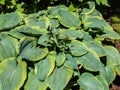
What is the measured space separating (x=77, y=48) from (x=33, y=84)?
56 cm

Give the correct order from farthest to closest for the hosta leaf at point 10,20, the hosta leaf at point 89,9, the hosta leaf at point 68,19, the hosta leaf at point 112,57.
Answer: the hosta leaf at point 89,9, the hosta leaf at point 112,57, the hosta leaf at point 68,19, the hosta leaf at point 10,20

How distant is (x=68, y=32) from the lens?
378cm

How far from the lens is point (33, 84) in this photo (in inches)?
139

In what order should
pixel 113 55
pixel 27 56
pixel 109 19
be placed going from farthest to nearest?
pixel 109 19
pixel 113 55
pixel 27 56

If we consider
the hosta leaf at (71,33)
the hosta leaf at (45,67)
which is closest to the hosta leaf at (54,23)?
the hosta leaf at (71,33)

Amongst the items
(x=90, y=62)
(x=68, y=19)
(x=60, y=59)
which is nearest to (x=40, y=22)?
(x=68, y=19)

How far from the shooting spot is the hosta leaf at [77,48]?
3637mm

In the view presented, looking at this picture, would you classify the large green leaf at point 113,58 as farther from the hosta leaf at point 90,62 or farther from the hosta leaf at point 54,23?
the hosta leaf at point 54,23

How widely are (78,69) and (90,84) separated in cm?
23

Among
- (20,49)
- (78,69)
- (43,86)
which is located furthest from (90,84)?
(20,49)

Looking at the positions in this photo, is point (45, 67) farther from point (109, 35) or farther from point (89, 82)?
point (109, 35)

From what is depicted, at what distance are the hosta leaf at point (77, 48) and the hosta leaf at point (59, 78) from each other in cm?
20

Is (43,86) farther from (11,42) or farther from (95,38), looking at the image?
(95,38)

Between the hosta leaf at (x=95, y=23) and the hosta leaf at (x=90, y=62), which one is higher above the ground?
the hosta leaf at (x=95, y=23)
